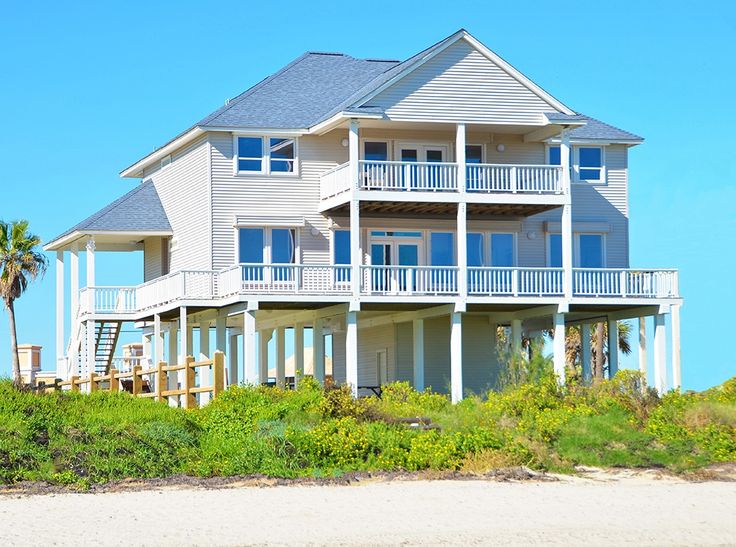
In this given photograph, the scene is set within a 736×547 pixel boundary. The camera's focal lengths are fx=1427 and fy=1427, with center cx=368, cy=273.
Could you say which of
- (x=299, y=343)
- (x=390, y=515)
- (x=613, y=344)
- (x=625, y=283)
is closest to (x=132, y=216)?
(x=299, y=343)

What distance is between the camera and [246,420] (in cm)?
2875

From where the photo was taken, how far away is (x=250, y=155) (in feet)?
145

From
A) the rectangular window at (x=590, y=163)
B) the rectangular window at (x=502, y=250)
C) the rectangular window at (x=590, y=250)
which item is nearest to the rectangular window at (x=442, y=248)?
the rectangular window at (x=502, y=250)

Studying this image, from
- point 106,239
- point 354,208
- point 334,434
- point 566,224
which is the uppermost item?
point 354,208

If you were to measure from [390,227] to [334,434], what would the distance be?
1861cm

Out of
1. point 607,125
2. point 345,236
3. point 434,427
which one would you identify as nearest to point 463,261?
point 345,236

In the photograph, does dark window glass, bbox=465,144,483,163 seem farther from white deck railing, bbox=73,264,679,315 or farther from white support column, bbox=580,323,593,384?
white support column, bbox=580,323,593,384

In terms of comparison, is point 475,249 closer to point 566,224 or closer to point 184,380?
point 566,224

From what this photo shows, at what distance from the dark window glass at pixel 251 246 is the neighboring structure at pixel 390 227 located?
0.04 metres

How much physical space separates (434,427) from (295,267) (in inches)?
513

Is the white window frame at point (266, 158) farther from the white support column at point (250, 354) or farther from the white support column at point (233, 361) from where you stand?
the white support column at point (233, 361)

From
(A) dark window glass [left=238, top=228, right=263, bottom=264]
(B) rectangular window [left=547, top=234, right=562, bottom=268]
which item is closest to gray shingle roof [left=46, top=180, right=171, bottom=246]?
(A) dark window glass [left=238, top=228, right=263, bottom=264]

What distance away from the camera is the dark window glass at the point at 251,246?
143ft

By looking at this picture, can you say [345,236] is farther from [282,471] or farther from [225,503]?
[225,503]
